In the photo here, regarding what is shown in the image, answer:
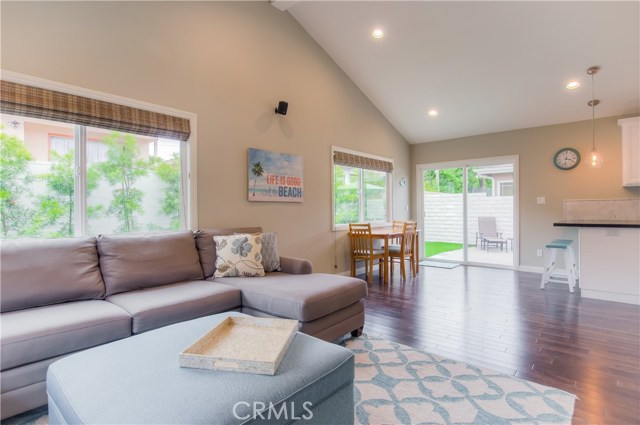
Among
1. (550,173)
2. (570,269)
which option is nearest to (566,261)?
(570,269)

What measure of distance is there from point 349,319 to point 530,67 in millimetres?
3934

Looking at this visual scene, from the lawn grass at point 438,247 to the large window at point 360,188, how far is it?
4.21 ft

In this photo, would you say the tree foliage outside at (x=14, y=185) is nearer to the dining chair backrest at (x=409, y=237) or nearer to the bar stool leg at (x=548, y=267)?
the dining chair backrest at (x=409, y=237)

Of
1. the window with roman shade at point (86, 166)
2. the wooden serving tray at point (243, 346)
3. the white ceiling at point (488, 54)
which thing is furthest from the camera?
the white ceiling at point (488, 54)

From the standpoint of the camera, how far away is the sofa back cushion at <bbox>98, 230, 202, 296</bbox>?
7.84 feet

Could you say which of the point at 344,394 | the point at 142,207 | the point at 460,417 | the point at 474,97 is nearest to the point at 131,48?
the point at 142,207

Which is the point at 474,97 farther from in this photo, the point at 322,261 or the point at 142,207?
the point at 142,207

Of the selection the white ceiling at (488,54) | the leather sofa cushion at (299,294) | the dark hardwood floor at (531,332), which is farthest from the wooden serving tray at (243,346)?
the white ceiling at (488,54)

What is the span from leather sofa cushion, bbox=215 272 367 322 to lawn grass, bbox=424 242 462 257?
14.0 feet

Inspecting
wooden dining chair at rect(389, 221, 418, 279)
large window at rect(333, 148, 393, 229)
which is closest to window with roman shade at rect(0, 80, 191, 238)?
large window at rect(333, 148, 393, 229)

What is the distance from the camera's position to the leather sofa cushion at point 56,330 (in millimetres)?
1561

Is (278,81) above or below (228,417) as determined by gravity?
above

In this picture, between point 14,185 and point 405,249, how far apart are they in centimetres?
445

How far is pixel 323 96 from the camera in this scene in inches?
184
